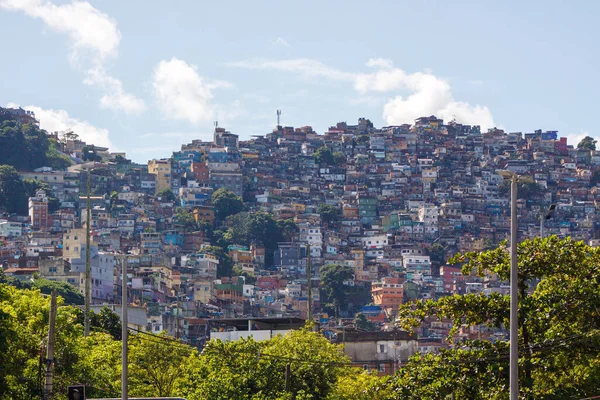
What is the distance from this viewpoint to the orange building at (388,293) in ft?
613

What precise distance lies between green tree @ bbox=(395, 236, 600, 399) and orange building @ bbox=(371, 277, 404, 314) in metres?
152

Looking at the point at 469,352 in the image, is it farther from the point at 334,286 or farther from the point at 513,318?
the point at 334,286

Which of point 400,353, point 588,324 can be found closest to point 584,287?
point 588,324

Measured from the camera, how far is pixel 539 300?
107 ft

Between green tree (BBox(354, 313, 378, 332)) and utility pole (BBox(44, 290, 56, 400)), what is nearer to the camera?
utility pole (BBox(44, 290, 56, 400))

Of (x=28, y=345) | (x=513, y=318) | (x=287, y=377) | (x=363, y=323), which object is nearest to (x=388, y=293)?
(x=363, y=323)

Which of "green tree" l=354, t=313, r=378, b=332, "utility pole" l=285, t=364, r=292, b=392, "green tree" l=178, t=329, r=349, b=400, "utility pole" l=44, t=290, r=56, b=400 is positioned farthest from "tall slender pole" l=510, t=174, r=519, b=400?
"green tree" l=354, t=313, r=378, b=332

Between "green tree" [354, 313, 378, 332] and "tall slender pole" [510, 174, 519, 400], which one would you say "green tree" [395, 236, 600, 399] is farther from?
"green tree" [354, 313, 378, 332]

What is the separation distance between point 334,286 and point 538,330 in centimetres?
16107

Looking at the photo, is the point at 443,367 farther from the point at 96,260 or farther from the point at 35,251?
the point at 35,251

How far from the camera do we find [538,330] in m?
32.4

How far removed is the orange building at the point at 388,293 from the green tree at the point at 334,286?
4.33 m

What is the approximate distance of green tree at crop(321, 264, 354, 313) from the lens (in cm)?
19162

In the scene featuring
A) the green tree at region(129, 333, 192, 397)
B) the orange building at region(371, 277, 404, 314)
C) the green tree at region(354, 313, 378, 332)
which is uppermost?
the green tree at region(129, 333, 192, 397)
